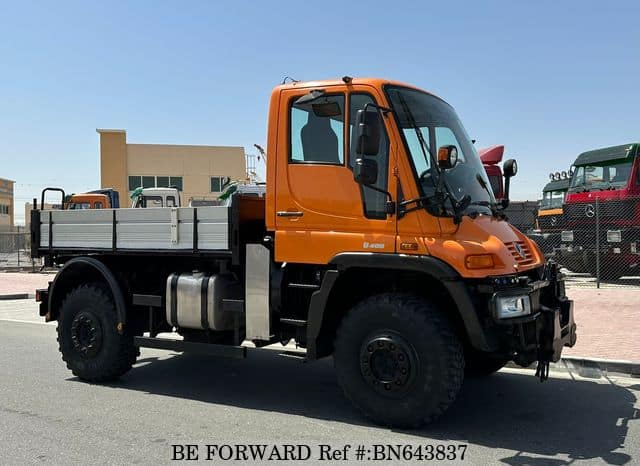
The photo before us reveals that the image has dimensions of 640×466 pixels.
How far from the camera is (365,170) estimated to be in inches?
188

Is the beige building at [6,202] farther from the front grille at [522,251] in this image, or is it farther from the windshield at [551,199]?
the front grille at [522,251]

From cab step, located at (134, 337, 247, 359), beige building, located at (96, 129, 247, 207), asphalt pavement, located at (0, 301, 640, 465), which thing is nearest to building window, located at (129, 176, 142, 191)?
beige building, located at (96, 129, 247, 207)

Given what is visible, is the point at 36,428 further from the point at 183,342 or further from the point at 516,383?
the point at 516,383

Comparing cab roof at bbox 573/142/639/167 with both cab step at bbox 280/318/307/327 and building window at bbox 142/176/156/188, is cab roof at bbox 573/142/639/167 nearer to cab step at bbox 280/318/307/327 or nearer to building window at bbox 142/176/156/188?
cab step at bbox 280/318/307/327

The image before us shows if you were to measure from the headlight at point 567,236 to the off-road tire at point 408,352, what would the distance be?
40.3 feet

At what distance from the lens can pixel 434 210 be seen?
484 centimetres

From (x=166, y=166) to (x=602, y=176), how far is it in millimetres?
35424

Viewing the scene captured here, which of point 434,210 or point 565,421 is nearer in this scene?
point 434,210

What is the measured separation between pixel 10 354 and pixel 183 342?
12.3 feet

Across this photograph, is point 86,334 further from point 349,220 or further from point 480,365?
point 480,365

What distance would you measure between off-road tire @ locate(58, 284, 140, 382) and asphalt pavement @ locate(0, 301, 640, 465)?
18 cm

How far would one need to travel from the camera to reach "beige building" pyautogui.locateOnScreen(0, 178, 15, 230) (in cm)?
6756

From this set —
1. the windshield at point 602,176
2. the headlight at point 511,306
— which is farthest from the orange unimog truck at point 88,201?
the headlight at point 511,306

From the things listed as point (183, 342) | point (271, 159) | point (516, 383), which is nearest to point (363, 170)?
point (271, 159)
